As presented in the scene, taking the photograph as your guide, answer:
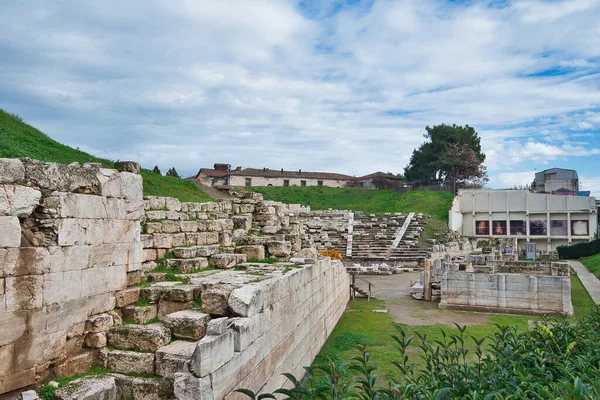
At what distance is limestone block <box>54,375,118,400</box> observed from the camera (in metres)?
4.60

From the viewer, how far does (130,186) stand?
654 cm

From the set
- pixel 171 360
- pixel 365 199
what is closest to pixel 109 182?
pixel 171 360

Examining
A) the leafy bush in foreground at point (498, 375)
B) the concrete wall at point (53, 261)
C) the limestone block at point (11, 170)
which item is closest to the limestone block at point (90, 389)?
the concrete wall at point (53, 261)

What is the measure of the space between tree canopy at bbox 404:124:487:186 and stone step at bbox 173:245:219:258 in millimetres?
43535

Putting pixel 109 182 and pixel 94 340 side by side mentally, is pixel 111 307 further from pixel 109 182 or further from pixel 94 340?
pixel 109 182

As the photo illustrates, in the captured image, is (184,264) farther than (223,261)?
No

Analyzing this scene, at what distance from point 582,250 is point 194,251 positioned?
33867 millimetres

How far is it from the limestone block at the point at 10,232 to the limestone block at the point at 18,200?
8cm

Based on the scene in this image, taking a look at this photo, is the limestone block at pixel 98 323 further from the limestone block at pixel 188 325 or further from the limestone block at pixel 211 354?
the limestone block at pixel 211 354

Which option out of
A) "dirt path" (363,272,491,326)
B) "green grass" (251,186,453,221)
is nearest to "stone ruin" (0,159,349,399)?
"dirt path" (363,272,491,326)

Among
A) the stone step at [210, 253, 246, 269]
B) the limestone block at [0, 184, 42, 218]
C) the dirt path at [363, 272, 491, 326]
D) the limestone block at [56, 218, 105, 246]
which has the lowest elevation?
the dirt path at [363, 272, 491, 326]

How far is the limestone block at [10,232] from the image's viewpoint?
4.62m

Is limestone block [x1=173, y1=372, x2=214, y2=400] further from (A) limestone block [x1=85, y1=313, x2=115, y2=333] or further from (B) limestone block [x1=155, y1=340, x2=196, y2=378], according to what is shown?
(A) limestone block [x1=85, y1=313, x2=115, y2=333]

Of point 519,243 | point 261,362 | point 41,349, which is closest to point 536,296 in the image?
point 261,362
